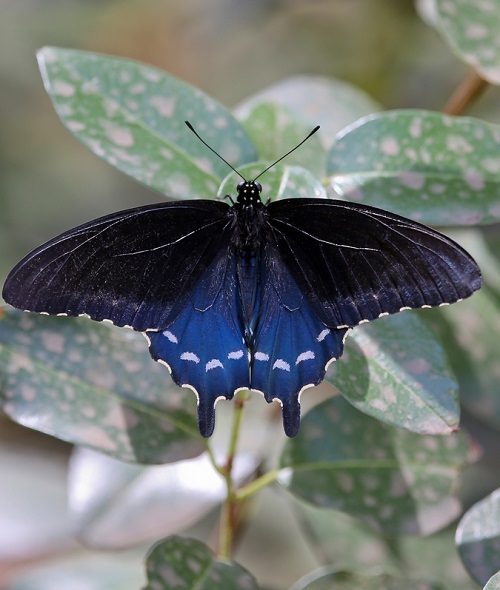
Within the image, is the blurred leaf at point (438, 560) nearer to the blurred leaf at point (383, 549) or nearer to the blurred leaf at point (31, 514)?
the blurred leaf at point (383, 549)

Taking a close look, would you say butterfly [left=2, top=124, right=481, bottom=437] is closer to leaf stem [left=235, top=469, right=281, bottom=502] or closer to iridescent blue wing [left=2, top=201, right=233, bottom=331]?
iridescent blue wing [left=2, top=201, right=233, bottom=331]

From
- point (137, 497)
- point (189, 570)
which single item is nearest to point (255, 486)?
point (189, 570)

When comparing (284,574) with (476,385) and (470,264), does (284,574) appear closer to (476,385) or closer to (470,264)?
(476,385)

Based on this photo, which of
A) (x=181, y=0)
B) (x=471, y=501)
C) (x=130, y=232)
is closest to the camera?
(x=130, y=232)

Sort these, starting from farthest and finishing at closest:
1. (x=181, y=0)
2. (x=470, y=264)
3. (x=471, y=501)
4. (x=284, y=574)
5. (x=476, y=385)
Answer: (x=181, y=0) → (x=284, y=574) → (x=471, y=501) → (x=476, y=385) → (x=470, y=264)

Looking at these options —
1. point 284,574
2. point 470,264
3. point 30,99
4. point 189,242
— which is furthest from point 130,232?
point 30,99

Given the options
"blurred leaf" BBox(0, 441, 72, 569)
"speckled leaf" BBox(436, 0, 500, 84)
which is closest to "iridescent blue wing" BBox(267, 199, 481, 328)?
"speckled leaf" BBox(436, 0, 500, 84)
